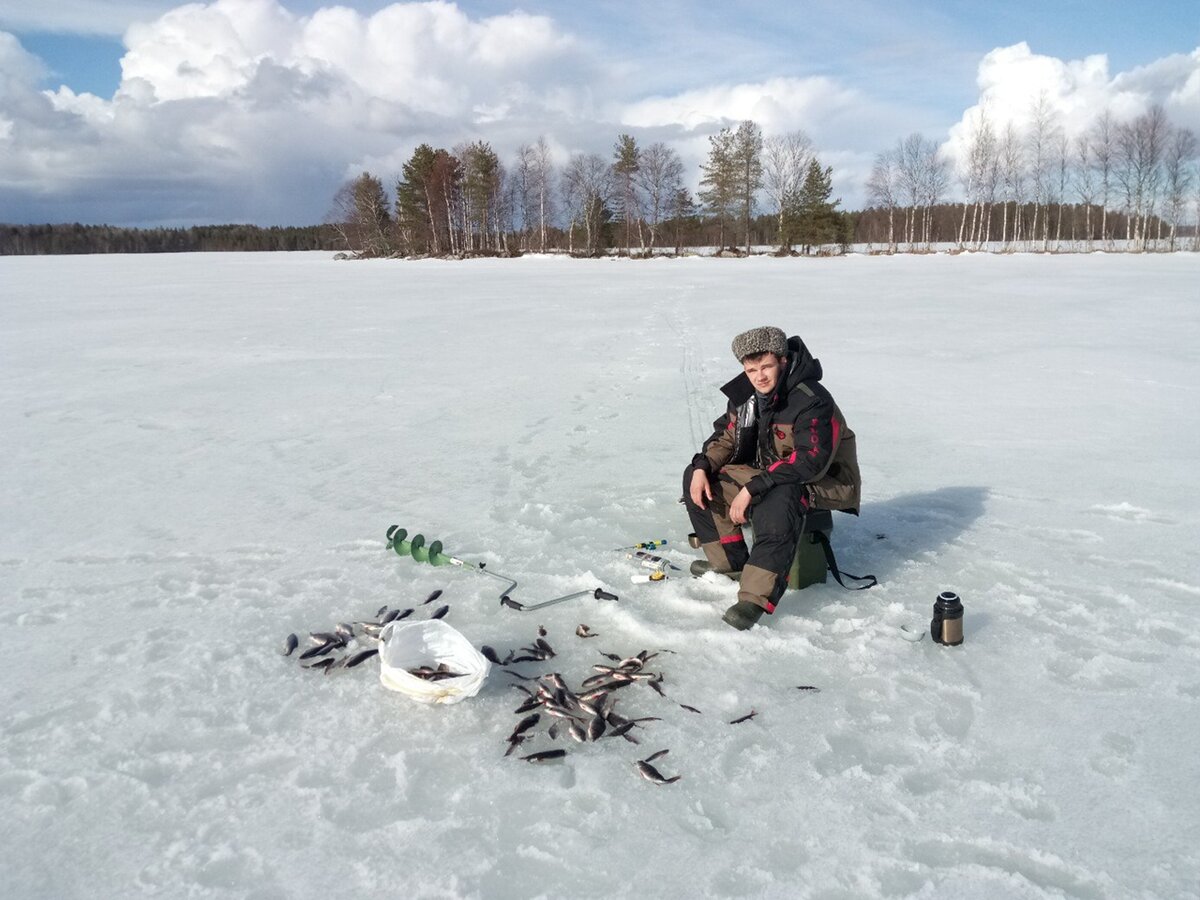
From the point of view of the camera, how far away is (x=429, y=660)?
9.85ft

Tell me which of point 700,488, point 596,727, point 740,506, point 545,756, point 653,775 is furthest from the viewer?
point 700,488

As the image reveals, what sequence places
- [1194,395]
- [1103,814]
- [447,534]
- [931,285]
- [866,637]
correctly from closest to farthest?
[1103,814], [866,637], [447,534], [1194,395], [931,285]

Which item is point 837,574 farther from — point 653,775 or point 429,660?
point 429,660

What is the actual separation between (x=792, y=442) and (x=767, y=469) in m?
0.16

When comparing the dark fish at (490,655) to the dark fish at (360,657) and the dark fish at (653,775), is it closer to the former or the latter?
the dark fish at (360,657)

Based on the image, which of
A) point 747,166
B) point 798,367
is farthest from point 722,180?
point 798,367

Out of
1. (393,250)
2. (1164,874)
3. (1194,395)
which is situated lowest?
(1164,874)

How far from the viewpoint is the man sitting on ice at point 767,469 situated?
3.34 metres

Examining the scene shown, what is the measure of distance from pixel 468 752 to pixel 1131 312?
15.0 meters

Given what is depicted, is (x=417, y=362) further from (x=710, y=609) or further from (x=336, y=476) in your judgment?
(x=710, y=609)

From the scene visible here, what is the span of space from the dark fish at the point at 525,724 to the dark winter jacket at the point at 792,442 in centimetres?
132

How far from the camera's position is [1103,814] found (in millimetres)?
2305

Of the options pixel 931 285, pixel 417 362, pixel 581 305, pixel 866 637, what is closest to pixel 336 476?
pixel 866 637

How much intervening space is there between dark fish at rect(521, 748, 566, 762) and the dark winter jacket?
54.4 inches
